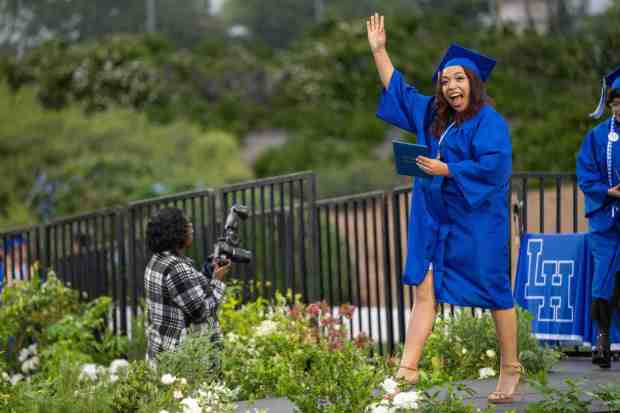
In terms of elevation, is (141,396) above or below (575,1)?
below

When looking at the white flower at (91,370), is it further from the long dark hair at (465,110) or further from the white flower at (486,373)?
the long dark hair at (465,110)

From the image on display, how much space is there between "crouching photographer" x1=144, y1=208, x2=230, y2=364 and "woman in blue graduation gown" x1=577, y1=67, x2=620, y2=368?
2.04m

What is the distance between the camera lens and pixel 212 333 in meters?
6.04

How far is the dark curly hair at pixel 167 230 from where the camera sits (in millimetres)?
6148

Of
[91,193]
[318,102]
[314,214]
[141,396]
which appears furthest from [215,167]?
[141,396]

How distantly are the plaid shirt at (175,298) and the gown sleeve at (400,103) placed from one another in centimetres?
131

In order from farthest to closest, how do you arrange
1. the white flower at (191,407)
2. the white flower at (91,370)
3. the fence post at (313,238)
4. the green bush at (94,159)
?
the green bush at (94,159) < the fence post at (313,238) < the white flower at (91,370) < the white flower at (191,407)

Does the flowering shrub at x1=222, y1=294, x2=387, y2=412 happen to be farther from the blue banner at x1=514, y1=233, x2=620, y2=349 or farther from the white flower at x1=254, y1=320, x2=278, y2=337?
the blue banner at x1=514, y1=233, x2=620, y2=349

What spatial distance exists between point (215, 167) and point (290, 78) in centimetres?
594

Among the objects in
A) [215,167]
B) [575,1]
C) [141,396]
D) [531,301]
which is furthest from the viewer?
[575,1]

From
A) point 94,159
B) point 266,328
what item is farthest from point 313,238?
point 94,159

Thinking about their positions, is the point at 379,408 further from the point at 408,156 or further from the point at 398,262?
the point at 398,262

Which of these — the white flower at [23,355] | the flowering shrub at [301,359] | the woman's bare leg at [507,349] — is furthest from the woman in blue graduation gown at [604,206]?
the white flower at [23,355]

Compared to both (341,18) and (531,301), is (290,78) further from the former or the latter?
(531,301)
